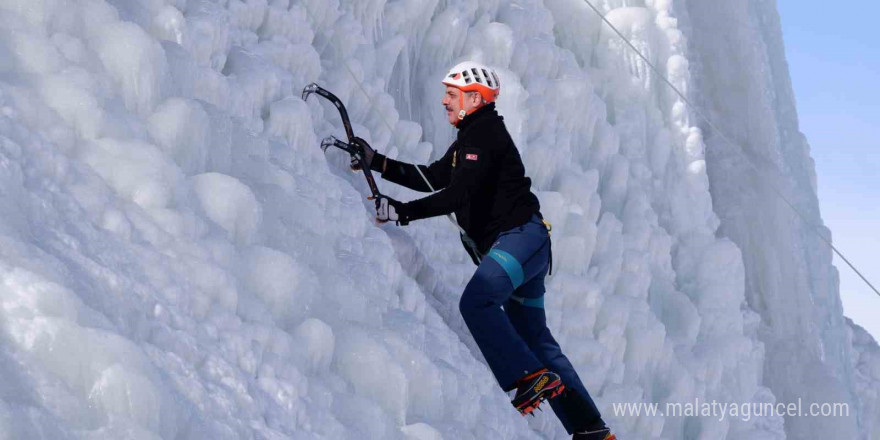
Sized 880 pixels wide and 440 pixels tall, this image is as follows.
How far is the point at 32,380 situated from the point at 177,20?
77.4 inches

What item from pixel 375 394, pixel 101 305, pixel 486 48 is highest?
pixel 486 48

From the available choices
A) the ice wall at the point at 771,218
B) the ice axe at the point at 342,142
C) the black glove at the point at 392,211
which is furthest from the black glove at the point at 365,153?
the ice wall at the point at 771,218

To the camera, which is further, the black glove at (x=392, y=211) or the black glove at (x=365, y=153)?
the black glove at (x=365, y=153)

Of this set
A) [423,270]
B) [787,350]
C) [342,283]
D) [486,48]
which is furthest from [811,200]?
[342,283]

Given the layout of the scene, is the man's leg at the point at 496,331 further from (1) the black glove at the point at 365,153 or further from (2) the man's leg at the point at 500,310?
(1) the black glove at the point at 365,153

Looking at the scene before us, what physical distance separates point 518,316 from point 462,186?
76 centimetres

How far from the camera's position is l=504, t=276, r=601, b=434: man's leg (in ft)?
14.6

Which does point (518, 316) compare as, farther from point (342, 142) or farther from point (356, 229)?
point (342, 142)

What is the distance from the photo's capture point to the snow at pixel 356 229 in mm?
2826

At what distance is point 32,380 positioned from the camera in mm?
2395

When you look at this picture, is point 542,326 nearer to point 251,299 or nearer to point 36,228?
point 251,299

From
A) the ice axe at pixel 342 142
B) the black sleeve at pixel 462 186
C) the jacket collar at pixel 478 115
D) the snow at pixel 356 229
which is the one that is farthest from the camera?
the ice axe at pixel 342 142

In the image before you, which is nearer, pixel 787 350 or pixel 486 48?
pixel 486 48

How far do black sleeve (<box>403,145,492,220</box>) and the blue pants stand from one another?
0.28m
